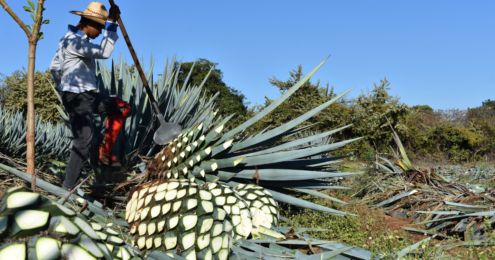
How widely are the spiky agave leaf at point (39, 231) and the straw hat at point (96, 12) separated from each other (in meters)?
2.05

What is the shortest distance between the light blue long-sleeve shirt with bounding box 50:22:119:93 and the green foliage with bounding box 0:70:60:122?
381 inches

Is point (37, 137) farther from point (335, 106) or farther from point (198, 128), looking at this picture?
point (335, 106)

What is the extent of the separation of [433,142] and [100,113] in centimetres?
1420

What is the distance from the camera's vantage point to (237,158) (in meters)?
2.17

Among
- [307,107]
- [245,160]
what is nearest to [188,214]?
[245,160]

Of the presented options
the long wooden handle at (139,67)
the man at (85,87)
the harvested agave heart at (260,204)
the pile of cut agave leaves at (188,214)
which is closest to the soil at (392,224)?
the pile of cut agave leaves at (188,214)

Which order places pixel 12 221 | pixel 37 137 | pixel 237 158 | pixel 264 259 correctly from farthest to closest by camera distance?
pixel 37 137 → pixel 237 158 → pixel 264 259 → pixel 12 221

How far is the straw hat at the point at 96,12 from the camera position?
2.58 metres

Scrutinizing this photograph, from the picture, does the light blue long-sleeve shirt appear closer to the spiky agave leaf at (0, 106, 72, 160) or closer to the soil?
the spiky agave leaf at (0, 106, 72, 160)

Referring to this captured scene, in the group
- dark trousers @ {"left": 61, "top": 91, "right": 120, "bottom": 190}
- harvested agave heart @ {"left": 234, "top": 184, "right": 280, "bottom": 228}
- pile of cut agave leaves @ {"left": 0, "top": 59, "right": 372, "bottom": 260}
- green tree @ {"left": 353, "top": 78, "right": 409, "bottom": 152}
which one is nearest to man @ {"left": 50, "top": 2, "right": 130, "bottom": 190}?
dark trousers @ {"left": 61, "top": 91, "right": 120, "bottom": 190}

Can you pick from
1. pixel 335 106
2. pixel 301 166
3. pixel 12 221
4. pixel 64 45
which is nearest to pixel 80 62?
pixel 64 45

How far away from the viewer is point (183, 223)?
63.9 inches

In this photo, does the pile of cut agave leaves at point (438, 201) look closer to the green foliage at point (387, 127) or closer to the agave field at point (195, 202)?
the agave field at point (195, 202)

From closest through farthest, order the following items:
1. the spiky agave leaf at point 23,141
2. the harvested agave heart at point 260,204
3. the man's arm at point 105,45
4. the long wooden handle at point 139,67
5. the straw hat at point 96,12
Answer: the harvested agave heart at point 260,204
the man's arm at point 105,45
the straw hat at point 96,12
the long wooden handle at point 139,67
the spiky agave leaf at point 23,141
